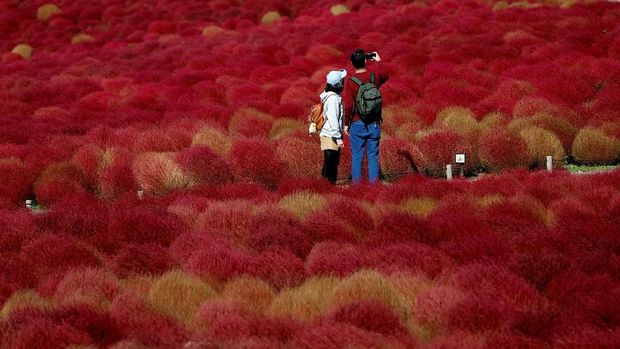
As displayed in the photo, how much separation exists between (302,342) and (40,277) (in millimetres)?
2823

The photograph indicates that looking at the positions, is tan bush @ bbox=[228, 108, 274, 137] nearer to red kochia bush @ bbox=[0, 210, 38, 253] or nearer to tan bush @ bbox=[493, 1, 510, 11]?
red kochia bush @ bbox=[0, 210, 38, 253]

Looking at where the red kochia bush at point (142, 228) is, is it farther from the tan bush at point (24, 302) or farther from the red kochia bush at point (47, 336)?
the red kochia bush at point (47, 336)

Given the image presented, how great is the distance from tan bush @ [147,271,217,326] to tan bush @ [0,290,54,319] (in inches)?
29.2

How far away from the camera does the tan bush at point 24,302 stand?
6.91 m

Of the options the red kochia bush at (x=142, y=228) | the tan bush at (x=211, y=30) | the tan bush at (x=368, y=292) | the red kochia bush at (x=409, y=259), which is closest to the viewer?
the tan bush at (x=368, y=292)

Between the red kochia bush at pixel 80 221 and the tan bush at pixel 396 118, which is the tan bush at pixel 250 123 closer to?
the tan bush at pixel 396 118

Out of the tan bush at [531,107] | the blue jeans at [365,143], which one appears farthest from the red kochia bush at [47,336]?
the tan bush at [531,107]

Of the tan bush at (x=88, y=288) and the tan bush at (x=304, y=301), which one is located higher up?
the tan bush at (x=88, y=288)

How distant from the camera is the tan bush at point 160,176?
12070 mm

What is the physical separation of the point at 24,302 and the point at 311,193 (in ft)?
12.2

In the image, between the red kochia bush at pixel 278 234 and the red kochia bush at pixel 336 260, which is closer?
the red kochia bush at pixel 336 260

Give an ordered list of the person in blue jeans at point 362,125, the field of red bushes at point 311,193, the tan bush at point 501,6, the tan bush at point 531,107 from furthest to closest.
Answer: the tan bush at point 501,6 → the tan bush at point 531,107 → the person in blue jeans at point 362,125 → the field of red bushes at point 311,193

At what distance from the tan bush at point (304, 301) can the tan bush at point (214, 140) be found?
6.30m

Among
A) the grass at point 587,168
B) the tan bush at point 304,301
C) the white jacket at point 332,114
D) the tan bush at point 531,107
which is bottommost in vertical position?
the grass at point 587,168
